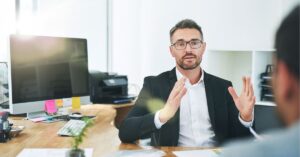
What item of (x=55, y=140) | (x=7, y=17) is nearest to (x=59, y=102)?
(x=55, y=140)

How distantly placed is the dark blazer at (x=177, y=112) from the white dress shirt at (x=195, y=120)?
0.03 m

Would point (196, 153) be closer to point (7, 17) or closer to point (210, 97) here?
point (210, 97)

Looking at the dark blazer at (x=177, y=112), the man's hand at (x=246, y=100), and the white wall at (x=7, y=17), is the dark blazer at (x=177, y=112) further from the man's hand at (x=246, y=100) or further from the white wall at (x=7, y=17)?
the white wall at (x=7, y=17)

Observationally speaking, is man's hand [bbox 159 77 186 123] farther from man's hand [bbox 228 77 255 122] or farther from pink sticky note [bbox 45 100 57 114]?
pink sticky note [bbox 45 100 57 114]

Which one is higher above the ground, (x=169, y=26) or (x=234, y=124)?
(x=169, y=26)

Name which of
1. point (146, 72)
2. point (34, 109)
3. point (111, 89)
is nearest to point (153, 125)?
point (34, 109)

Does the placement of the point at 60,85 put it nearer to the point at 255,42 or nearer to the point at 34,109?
the point at 34,109

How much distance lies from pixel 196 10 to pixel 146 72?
33.1 inches

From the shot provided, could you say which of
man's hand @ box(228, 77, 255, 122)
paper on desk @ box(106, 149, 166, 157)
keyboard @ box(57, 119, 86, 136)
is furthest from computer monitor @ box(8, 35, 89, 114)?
man's hand @ box(228, 77, 255, 122)

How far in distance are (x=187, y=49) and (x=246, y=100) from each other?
1.34 feet

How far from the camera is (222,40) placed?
2.96 m

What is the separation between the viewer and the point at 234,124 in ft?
5.68

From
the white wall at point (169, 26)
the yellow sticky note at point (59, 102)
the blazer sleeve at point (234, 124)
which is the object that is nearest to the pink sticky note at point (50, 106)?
the yellow sticky note at point (59, 102)

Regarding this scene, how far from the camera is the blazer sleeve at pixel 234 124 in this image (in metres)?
1.65
